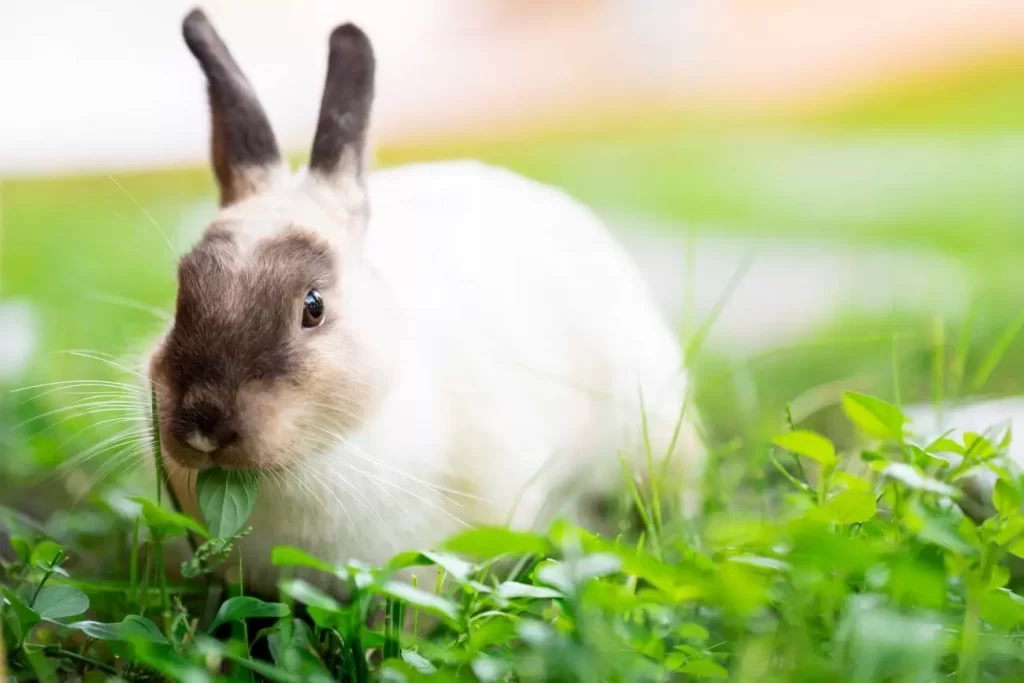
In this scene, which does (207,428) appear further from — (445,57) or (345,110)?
(445,57)

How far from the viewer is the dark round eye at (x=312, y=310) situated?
70.2 inches

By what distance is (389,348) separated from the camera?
1905 millimetres

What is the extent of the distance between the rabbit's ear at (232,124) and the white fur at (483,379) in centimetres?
27

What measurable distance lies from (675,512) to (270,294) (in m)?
0.94

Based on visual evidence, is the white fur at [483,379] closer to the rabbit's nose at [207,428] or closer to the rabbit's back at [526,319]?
the rabbit's back at [526,319]

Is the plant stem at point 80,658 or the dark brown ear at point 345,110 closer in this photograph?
the plant stem at point 80,658

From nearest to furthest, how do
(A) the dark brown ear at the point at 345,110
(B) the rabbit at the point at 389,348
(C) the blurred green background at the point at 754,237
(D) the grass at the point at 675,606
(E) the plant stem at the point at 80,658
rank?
1. (D) the grass at the point at 675,606
2. (E) the plant stem at the point at 80,658
3. (B) the rabbit at the point at 389,348
4. (A) the dark brown ear at the point at 345,110
5. (C) the blurred green background at the point at 754,237

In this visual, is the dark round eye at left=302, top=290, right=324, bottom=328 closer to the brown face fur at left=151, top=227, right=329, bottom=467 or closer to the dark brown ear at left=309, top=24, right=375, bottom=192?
the brown face fur at left=151, top=227, right=329, bottom=467

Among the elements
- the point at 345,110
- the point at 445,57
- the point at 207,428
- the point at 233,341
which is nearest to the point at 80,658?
the point at 207,428

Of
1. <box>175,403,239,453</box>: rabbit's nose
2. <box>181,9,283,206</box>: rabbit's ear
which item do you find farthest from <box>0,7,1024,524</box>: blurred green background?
<box>175,403,239,453</box>: rabbit's nose

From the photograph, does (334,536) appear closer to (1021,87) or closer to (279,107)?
(279,107)

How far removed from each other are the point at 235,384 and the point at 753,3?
A: 88.9 inches

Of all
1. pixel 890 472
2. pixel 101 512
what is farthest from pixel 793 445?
pixel 101 512

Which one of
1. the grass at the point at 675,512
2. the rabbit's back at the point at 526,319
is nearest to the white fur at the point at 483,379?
the rabbit's back at the point at 526,319
